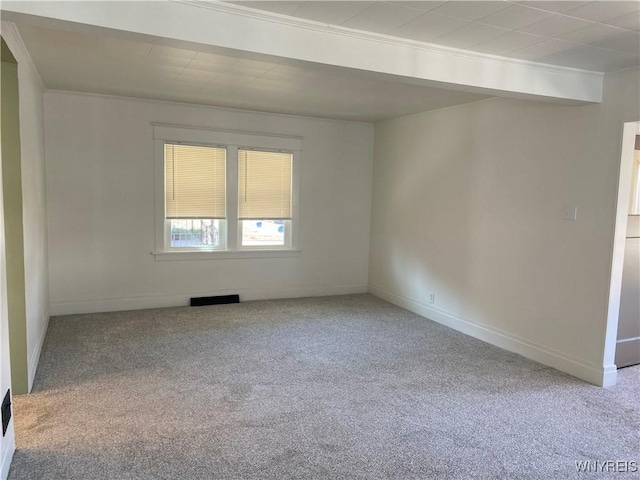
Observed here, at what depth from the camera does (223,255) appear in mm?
5820

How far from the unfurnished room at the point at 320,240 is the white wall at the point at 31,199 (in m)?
0.06

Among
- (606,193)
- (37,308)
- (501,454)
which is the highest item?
(606,193)

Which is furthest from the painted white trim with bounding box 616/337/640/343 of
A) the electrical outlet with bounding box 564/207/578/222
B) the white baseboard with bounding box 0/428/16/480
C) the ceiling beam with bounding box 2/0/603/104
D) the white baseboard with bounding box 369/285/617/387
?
the white baseboard with bounding box 0/428/16/480

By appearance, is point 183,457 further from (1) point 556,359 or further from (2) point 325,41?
(1) point 556,359

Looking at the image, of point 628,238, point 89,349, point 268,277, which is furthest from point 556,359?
point 89,349

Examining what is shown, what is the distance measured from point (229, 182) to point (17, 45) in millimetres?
2899

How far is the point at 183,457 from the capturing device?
8.00 ft

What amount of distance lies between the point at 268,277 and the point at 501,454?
4.02 m

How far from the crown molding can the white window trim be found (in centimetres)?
326

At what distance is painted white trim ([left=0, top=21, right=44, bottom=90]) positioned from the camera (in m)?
2.67

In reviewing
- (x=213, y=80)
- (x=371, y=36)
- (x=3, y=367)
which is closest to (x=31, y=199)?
(x=3, y=367)

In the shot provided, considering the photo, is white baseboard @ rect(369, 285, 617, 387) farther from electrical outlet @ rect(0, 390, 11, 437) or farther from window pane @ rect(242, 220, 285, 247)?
electrical outlet @ rect(0, 390, 11, 437)

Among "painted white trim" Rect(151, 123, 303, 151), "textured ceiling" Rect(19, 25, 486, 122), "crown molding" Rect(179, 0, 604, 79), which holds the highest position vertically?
"textured ceiling" Rect(19, 25, 486, 122)

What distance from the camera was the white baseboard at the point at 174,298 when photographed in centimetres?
514
